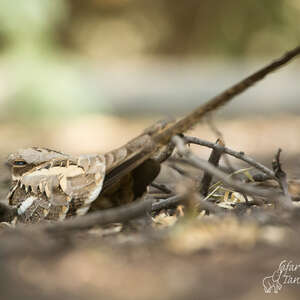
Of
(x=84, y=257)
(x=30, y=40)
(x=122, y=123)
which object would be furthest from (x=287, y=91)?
(x=84, y=257)

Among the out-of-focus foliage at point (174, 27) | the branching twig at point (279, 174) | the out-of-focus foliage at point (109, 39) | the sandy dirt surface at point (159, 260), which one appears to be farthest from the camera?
the out-of-focus foliage at point (174, 27)

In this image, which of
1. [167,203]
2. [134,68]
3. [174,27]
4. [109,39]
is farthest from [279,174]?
[174,27]

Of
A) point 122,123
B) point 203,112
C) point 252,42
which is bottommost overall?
point 122,123

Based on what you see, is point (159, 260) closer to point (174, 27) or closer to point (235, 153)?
point (235, 153)

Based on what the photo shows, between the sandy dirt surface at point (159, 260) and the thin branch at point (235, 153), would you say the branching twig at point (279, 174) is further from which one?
the sandy dirt surface at point (159, 260)

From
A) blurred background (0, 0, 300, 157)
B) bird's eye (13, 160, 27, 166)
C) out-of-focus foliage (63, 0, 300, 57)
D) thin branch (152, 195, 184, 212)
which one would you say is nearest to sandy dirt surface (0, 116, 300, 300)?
thin branch (152, 195, 184, 212)

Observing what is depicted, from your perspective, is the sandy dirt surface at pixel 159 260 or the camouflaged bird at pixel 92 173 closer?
the sandy dirt surface at pixel 159 260

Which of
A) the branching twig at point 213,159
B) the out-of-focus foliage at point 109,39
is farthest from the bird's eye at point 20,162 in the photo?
the out-of-focus foliage at point 109,39

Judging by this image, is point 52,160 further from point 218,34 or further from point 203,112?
point 218,34
